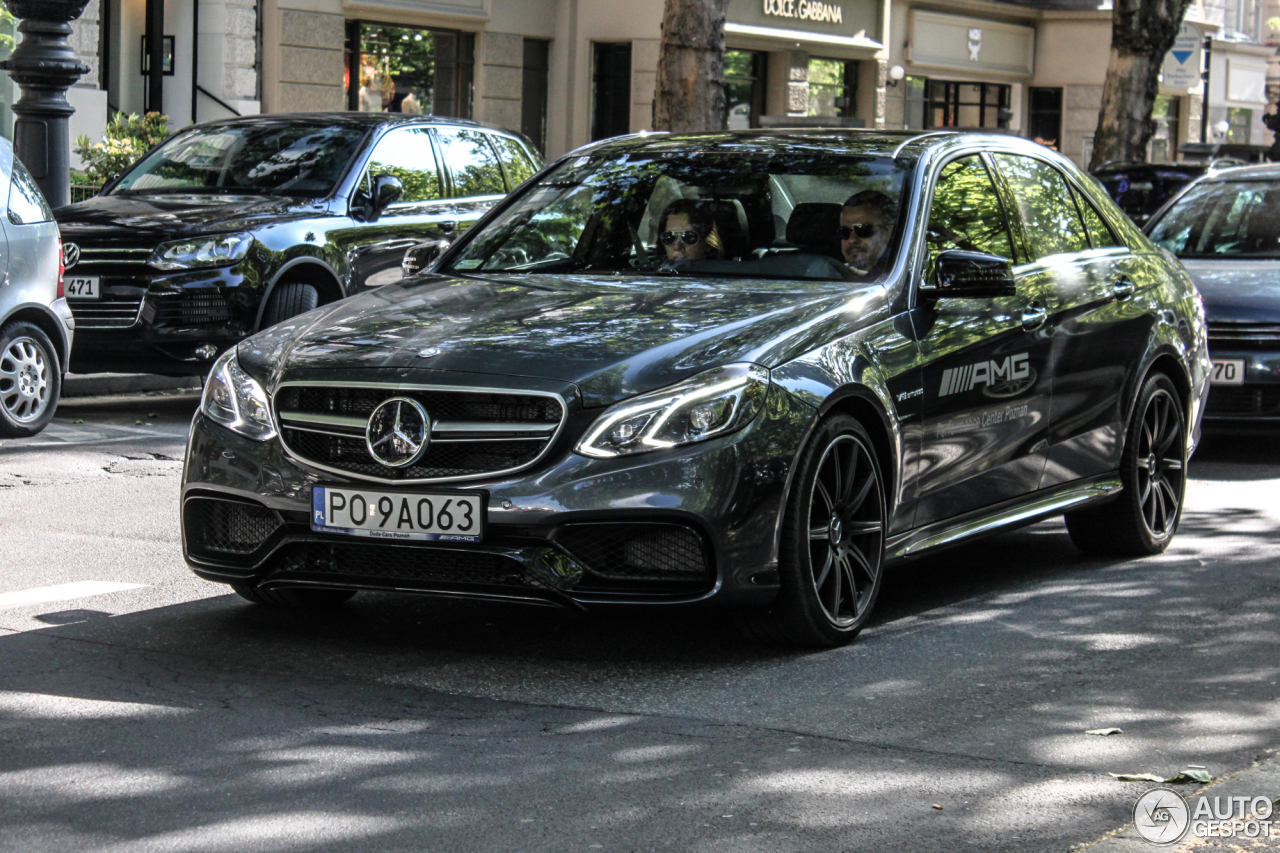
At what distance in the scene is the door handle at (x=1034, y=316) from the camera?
23.2ft

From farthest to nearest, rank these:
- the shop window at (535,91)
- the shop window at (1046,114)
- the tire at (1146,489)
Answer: the shop window at (1046,114) < the shop window at (535,91) < the tire at (1146,489)

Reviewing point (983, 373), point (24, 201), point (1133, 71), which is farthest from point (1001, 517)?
point (1133, 71)

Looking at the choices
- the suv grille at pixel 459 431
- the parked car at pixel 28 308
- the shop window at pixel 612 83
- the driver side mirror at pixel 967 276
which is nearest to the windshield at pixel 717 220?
the driver side mirror at pixel 967 276

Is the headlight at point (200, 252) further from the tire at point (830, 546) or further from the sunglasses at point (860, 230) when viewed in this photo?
the tire at point (830, 546)

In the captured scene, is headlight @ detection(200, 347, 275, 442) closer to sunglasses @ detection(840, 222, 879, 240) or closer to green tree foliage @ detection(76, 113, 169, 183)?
sunglasses @ detection(840, 222, 879, 240)

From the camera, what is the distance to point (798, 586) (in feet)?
19.0

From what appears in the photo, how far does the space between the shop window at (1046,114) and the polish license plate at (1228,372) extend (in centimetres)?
3477

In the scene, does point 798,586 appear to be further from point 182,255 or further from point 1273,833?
point 182,255

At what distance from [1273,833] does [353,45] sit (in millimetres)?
25731

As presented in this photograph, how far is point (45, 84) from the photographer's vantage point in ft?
46.6

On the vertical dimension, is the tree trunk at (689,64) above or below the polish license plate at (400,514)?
above

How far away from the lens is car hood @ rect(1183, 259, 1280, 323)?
11320 millimetres

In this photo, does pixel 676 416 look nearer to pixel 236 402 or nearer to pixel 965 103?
pixel 236 402

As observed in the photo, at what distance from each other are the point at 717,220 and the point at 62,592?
261cm
